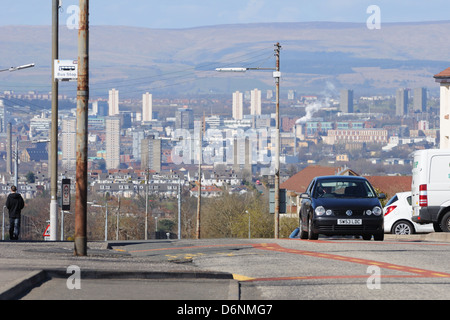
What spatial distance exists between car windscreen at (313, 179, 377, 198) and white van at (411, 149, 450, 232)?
2.38 m

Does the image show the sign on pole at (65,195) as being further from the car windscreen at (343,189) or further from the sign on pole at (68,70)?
the sign on pole at (68,70)

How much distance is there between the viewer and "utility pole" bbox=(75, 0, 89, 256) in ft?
54.0

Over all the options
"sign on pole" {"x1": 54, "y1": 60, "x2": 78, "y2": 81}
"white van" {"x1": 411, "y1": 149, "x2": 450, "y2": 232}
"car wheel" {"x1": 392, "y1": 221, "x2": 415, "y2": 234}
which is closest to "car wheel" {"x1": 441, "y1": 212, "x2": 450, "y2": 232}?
"white van" {"x1": 411, "y1": 149, "x2": 450, "y2": 232}

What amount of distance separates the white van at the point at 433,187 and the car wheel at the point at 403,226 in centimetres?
416

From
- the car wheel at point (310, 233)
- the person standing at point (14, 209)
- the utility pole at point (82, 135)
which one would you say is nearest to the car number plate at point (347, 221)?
the car wheel at point (310, 233)

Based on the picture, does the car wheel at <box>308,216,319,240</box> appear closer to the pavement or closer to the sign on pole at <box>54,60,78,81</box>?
the sign on pole at <box>54,60,78,81</box>

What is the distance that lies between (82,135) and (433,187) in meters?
11.8

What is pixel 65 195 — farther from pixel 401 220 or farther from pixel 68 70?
pixel 401 220

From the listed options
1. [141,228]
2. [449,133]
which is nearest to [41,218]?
[141,228]

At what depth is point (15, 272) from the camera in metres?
12.6

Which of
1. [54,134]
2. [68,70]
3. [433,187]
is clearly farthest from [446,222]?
[54,134]
